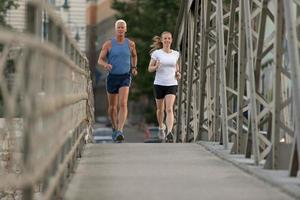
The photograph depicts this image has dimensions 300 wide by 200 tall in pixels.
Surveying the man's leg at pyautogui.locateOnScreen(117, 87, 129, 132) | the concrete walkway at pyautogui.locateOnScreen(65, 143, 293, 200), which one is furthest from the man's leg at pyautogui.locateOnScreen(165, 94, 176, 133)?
the concrete walkway at pyautogui.locateOnScreen(65, 143, 293, 200)

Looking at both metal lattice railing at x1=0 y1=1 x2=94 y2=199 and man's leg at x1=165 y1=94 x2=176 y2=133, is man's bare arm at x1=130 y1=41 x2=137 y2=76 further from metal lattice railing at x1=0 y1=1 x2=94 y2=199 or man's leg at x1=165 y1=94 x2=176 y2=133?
metal lattice railing at x1=0 y1=1 x2=94 y2=199

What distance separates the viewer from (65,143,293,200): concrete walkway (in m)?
8.05

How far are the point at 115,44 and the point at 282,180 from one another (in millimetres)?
7090

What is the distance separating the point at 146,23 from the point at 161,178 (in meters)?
42.1

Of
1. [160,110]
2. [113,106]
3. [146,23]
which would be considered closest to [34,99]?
[113,106]

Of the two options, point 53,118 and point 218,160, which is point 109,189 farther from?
point 218,160

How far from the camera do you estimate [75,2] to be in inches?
3489

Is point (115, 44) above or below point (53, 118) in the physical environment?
above

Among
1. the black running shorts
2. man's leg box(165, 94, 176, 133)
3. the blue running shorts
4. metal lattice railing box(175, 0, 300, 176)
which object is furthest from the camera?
the black running shorts

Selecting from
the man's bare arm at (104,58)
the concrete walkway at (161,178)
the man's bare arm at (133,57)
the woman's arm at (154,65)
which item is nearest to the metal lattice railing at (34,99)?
the concrete walkway at (161,178)

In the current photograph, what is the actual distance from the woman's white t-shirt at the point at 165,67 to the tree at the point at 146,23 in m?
32.6

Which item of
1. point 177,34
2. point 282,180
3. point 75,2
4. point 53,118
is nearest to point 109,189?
point 282,180

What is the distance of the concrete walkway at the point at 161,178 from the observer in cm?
805

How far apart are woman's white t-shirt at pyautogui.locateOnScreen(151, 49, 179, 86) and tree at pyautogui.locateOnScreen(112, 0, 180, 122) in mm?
32581
